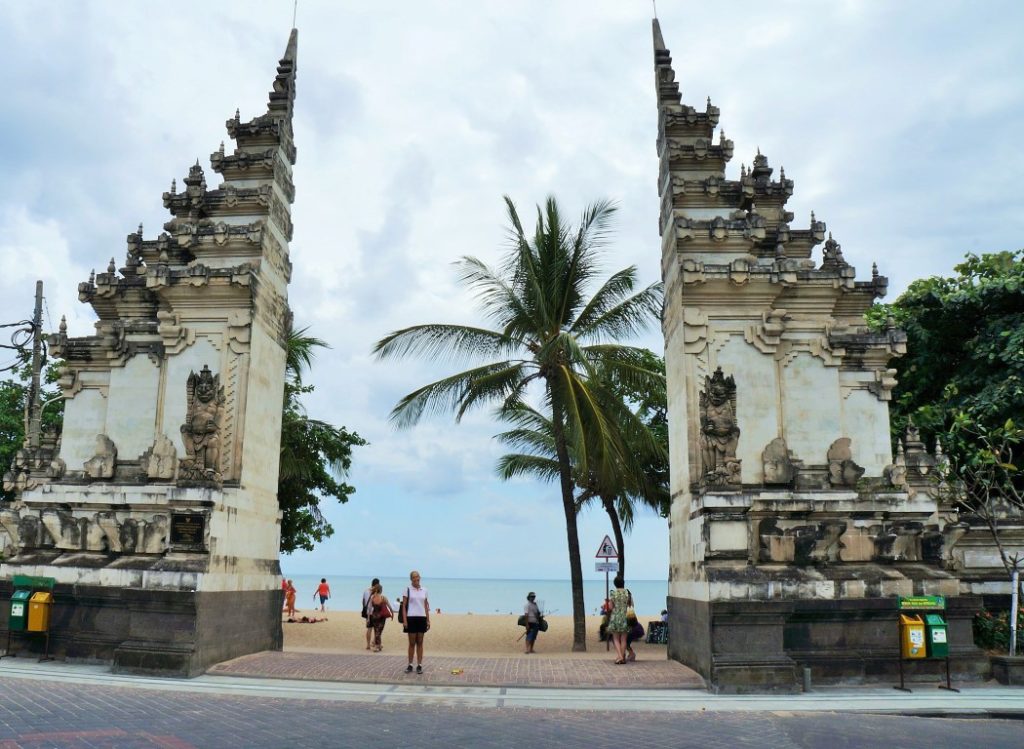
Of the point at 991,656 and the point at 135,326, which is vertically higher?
the point at 135,326

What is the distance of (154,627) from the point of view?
47.3 ft

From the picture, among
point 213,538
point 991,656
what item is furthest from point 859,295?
point 213,538

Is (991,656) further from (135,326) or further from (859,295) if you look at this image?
(135,326)

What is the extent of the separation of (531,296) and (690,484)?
7423 millimetres

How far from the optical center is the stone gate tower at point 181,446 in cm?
1492

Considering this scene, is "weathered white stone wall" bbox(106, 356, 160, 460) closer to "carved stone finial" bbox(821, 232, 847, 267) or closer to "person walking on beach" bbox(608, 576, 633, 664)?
"person walking on beach" bbox(608, 576, 633, 664)

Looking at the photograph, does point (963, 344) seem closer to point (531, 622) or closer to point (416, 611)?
point (531, 622)

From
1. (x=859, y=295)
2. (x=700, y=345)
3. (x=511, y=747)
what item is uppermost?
(x=859, y=295)

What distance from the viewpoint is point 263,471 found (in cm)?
1752

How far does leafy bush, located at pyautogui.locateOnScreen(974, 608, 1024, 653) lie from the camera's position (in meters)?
15.8

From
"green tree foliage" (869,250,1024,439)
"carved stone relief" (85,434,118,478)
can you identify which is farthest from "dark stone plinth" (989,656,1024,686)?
"carved stone relief" (85,434,118,478)

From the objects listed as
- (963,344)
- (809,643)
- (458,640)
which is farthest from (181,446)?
(963,344)

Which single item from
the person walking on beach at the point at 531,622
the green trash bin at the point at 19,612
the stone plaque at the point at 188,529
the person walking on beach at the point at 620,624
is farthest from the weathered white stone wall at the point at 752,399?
the green trash bin at the point at 19,612

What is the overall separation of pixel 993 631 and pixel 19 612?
16.5 meters
